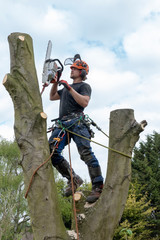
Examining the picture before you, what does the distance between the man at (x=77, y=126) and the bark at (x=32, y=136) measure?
1.75 ft

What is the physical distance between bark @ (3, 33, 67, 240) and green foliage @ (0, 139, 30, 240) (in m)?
20.6

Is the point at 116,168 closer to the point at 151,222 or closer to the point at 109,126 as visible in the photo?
the point at 109,126

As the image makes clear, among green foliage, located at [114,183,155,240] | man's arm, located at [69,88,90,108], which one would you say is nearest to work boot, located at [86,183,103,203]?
man's arm, located at [69,88,90,108]

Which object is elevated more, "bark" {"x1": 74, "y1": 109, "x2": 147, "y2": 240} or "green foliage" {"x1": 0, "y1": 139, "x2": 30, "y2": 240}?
"green foliage" {"x1": 0, "y1": 139, "x2": 30, "y2": 240}

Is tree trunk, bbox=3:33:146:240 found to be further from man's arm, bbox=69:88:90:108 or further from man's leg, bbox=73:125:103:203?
man's arm, bbox=69:88:90:108

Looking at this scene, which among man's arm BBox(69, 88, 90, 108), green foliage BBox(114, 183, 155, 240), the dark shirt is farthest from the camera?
green foliage BBox(114, 183, 155, 240)

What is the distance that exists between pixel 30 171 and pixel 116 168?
98 centimetres

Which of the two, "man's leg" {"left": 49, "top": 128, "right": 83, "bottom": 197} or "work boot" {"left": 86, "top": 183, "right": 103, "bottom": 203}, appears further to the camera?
"man's leg" {"left": 49, "top": 128, "right": 83, "bottom": 197}

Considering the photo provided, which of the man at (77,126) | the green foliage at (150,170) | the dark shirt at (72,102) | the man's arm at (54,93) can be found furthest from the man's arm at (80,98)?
the green foliage at (150,170)

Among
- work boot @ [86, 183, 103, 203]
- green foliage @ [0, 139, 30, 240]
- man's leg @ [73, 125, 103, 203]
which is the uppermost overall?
green foliage @ [0, 139, 30, 240]

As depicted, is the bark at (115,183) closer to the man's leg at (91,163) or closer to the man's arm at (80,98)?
the man's leg at (91,163)

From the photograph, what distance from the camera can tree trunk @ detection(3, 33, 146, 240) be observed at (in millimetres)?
2967

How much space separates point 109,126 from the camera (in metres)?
3.41

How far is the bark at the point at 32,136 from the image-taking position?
294 cm
